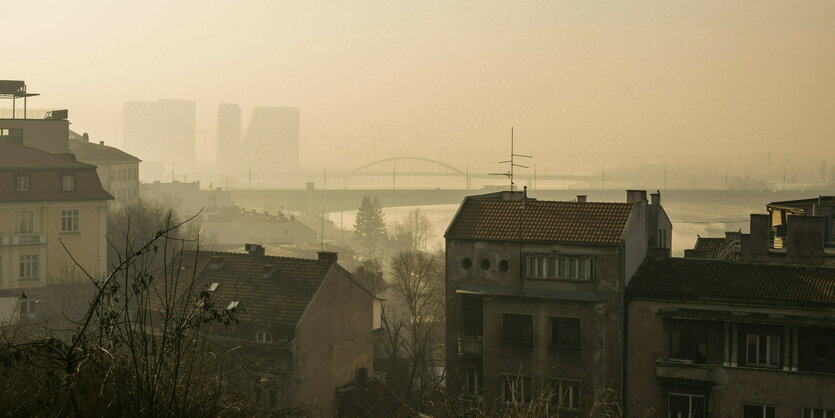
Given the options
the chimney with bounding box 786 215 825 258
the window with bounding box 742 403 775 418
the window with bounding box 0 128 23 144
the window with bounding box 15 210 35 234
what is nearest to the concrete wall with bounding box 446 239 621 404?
the window with bounding box 742 403 775 418

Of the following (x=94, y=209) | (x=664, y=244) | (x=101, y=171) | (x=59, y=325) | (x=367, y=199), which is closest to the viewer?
(x=664, y=244)

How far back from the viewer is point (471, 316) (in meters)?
19.7

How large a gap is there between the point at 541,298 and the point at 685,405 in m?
3.32

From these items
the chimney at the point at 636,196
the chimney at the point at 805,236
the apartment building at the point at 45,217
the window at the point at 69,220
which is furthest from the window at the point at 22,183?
the chimney at the point at 805,236

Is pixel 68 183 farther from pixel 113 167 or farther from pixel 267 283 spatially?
pixel 113 167

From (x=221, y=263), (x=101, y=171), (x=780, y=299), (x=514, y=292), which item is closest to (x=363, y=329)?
(x=221, y=263)

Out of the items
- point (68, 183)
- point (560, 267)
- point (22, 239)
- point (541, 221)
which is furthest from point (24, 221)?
point (560, 267)

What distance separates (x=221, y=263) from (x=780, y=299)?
13.5 metres

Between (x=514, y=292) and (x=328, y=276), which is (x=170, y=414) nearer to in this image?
(x=514, y=292)

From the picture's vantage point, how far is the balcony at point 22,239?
3378 cm

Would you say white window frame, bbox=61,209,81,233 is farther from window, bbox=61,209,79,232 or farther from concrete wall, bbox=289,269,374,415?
concrete wall, bbox=289,269,374,415

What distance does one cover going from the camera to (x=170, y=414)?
744 cm

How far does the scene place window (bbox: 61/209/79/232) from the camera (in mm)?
35125

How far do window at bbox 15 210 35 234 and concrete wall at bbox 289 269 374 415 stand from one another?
1579 cm
